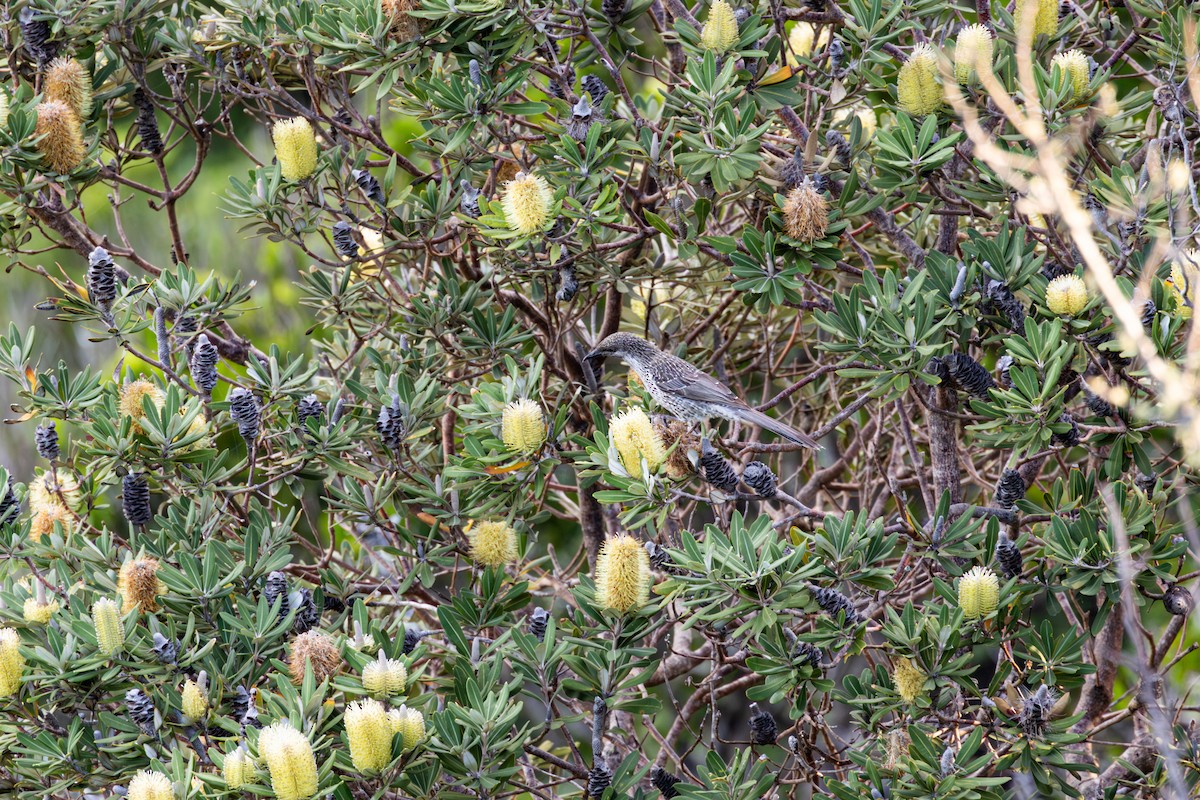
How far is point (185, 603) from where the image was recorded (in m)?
2.91

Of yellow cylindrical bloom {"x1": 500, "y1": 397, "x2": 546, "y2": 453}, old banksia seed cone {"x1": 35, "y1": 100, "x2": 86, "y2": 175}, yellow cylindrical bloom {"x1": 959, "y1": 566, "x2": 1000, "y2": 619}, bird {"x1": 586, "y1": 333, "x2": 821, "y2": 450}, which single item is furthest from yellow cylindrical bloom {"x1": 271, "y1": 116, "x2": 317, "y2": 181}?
yellow cylindrical bloom {"x1": 959, "y1": 566, "x2": 1000, "y2": 619}

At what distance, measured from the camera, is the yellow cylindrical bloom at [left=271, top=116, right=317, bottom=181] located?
3.21 m

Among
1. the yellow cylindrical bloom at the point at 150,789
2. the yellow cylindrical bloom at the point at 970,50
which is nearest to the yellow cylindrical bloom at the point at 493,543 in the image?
the yellow cylindrical bloom at the point at 150,789

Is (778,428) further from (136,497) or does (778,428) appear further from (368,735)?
(136,497)

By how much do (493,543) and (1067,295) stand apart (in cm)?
161

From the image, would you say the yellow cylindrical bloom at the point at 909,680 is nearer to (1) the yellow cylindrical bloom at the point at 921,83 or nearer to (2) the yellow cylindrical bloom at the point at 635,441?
(2) the yellow cylindrical bloom at the point at 635,441

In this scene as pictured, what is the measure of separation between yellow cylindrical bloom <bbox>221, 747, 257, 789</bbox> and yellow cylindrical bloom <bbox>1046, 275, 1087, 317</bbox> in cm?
207

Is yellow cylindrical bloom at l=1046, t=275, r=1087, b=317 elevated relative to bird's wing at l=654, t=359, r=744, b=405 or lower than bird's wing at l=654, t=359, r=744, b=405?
elevated

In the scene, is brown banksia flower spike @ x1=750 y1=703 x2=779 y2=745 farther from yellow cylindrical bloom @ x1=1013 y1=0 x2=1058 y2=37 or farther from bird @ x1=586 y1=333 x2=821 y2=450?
yellow cylindrical bloom @ x1=1013 y1=0 x2=1058 y2=37

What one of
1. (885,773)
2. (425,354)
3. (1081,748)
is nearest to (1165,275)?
(885,773)

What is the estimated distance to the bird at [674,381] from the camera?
12.6ft

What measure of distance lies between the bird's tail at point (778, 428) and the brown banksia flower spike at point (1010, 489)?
0.54 m

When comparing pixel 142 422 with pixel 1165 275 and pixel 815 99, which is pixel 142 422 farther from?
pixel 1165 275

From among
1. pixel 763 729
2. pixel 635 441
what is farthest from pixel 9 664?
pixel 763 729
